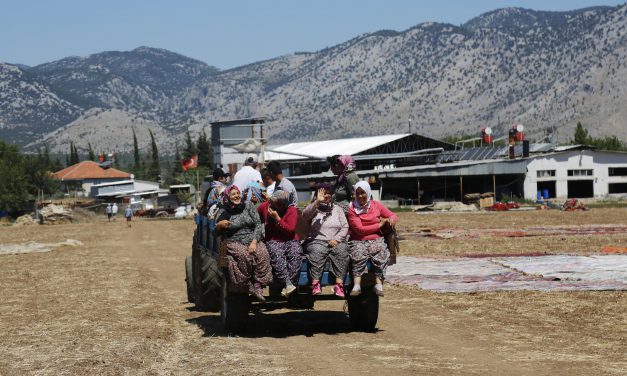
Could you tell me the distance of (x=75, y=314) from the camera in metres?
18.4

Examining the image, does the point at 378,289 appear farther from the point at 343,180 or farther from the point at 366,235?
the point at 343,180

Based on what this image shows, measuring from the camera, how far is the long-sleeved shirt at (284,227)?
15.2 meters

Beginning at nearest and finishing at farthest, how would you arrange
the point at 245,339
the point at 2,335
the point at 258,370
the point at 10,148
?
the point at 258,370, the point at 245,339, the point at 2,335, the point at 10,148

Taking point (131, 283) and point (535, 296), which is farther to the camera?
point (131, 283)

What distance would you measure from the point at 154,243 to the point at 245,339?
33.5 meters

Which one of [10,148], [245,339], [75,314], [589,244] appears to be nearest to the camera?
[245,339]

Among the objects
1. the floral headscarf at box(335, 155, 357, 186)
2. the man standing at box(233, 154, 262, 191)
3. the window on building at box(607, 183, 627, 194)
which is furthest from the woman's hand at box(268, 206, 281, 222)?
the window on building at box(607, 183, 627, 194)

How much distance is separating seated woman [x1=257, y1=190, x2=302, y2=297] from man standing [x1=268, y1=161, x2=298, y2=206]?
24cm

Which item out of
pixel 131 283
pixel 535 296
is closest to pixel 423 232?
pixel 131 283

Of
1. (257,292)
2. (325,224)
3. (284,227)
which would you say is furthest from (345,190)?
(257,292)

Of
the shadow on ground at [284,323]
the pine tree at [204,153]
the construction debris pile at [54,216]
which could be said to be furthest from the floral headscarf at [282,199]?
the pine tree at [204,153]

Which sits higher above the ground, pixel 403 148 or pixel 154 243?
pixel 403 148

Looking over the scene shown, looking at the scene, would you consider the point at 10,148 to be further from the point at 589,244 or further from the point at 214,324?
the point at 214,324

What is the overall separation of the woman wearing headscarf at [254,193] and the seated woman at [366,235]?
1.59 metres
